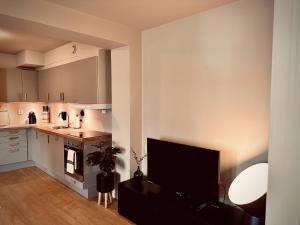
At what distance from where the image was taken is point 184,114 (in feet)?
8.24

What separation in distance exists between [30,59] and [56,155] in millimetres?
2184

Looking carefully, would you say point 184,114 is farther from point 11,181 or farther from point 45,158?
point 11,181

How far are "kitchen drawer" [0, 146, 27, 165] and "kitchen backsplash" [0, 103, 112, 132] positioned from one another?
2.61ft

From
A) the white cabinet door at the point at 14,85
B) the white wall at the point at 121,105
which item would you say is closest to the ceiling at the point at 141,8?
the white wall at the point at 121,105

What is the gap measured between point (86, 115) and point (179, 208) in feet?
8.55

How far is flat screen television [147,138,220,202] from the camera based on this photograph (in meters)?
2.03

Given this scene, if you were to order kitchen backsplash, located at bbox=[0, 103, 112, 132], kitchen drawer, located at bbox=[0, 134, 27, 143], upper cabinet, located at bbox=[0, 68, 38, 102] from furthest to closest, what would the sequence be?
1. upper cabinet, located at bbox=[0, 68, 38, 102]
2. kitchen drawer, located at bbox=[0, 134, 27, 143]
3. kitchen backsplash, located at bbox=[0, 103, 112, 132]

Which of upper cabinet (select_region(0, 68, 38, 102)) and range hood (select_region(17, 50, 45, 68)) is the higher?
range hood (select_region(17, 50, 45, 68))

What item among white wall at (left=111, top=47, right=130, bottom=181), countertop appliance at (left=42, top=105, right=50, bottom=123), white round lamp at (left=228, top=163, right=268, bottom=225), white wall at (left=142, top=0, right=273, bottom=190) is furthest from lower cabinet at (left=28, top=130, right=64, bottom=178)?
white round lamp at (left=228, top=163, right=268, bottom=225)

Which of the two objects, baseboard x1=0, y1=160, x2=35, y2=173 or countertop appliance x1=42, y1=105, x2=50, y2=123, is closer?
baseboard x1=0, y1=160, x2=35, y2=173

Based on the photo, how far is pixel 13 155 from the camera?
4.39 meters

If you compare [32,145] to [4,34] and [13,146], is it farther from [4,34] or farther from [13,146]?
[4,34]

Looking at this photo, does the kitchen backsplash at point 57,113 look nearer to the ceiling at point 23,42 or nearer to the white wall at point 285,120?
the ceiling at point 23,42

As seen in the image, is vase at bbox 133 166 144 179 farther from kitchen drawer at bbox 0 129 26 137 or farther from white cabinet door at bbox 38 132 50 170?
kitchen drawer at bbox 0 129 26 137
